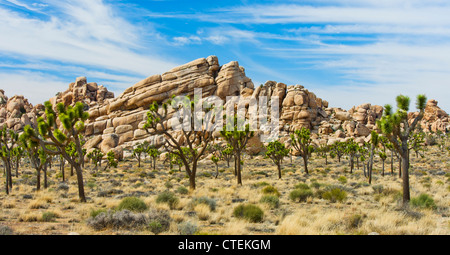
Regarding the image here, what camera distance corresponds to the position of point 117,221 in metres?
8.75

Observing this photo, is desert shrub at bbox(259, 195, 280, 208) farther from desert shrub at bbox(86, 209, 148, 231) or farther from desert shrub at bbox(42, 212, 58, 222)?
desert shrub at bbox(42, 212, 58, 222)

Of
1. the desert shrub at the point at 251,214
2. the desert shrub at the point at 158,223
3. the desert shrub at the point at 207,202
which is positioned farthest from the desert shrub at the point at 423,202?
the desert shrub at the point at 158,223

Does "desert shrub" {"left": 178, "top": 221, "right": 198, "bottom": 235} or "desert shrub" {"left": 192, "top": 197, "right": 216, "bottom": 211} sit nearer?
"desert shrub" {"left": 178, "top": 221, "right": 198, "bottom": 235}

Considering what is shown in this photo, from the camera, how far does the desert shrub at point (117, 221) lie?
340 inches

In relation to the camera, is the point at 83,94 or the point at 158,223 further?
the point at 83,94

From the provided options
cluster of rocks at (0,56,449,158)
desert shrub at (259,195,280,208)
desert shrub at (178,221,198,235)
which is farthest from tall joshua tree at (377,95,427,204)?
cluster of rocks at (0,56,449,158)

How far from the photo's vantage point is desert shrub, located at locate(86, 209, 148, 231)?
8.63m

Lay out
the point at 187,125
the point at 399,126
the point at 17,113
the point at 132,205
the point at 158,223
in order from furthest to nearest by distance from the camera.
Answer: the point at 17,113
the point at 187,125
the point at 399,126
the point at 132,205
the point at 158,223

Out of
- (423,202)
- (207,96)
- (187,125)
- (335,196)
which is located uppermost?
(207,96)

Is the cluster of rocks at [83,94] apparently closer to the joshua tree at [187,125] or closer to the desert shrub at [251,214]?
the joshua tree at [187,125]

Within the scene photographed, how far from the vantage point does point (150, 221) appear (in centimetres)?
888

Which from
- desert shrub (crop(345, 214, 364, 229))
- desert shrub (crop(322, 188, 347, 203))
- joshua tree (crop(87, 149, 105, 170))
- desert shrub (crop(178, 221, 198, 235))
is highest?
joshua tree (crop(87, 149, 105, 170))

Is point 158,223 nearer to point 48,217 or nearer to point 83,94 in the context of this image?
point 48,217

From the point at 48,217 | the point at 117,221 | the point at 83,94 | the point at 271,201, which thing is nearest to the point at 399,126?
the point at 271,201
